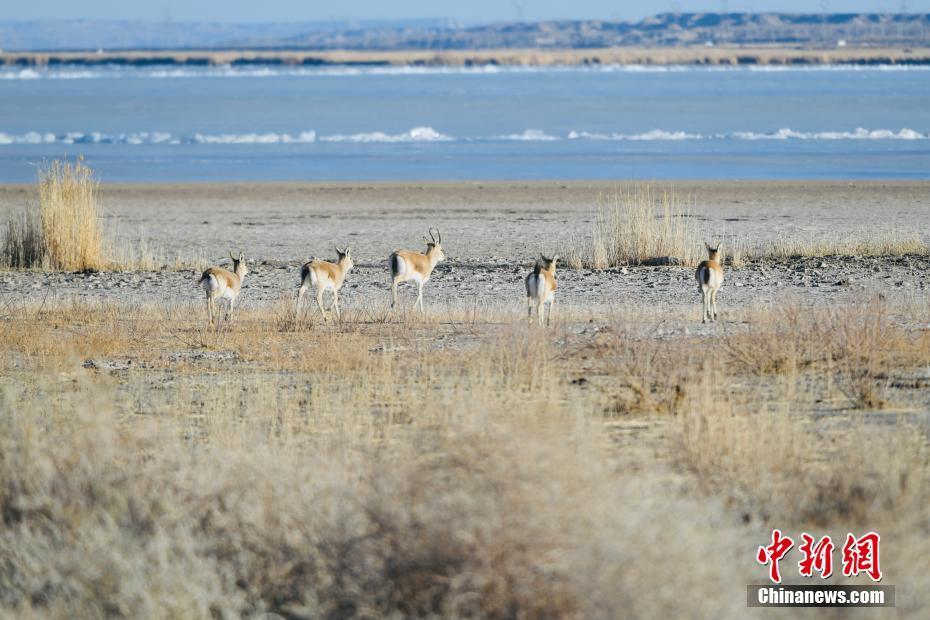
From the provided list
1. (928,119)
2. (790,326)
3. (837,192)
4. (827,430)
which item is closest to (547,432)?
(827,430)

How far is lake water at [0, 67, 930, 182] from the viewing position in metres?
45.6

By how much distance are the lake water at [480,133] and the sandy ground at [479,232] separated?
5.24 meters

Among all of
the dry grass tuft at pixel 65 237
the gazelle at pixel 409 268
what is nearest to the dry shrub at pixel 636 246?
the gazelle at pixel 409 268

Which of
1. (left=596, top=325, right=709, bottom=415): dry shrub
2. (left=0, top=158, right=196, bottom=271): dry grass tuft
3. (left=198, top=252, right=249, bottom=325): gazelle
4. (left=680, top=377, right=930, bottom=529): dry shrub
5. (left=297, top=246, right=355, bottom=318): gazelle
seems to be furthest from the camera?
(left=0, top=158, right=196, bottom=271): dry grass tuft

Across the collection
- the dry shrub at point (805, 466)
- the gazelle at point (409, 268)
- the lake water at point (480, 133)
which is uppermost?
the lake water at point (480, 133)

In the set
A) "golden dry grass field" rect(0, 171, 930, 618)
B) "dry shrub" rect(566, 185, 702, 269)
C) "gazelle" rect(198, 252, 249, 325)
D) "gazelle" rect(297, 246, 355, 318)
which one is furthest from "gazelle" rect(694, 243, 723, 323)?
"dry shrub" rect(566, 185, 702, 269)

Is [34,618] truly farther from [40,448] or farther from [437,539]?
[437,539]

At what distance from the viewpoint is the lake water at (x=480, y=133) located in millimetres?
45594

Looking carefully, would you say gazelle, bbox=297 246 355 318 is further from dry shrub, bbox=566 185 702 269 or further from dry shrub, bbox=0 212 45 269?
dry shrub, bbox=0 212 45 269

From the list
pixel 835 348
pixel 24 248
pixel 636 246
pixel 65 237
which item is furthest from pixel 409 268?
pixel 24 248

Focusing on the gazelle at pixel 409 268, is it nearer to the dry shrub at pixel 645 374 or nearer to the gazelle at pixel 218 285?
the gazelle at pixel 218 285

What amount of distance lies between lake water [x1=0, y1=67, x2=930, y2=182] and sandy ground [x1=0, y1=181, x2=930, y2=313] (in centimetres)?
524

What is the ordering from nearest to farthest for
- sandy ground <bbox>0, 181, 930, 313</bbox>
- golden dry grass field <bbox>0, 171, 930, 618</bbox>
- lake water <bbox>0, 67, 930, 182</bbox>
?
golden dry grass field <bbox>0, 171, 930, 618</bbox>, sandy ground <bbox>0, 181, 930, 313</bbox>, lake water <bbox>0, 67, 930, 182</bbox>

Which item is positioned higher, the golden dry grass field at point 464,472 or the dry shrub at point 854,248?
the golden dry grass field at point 464,472
